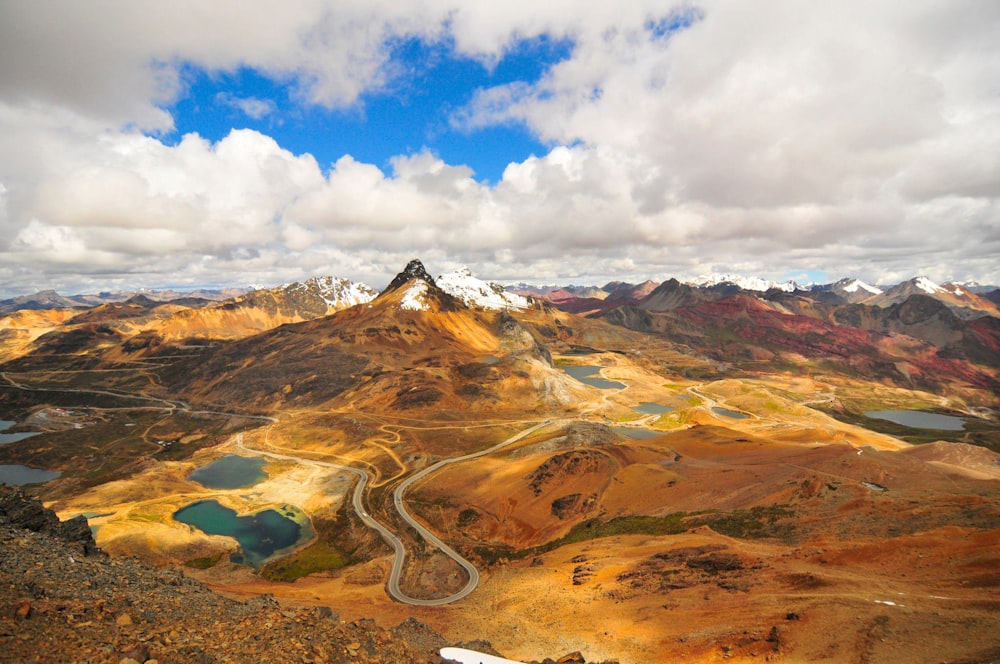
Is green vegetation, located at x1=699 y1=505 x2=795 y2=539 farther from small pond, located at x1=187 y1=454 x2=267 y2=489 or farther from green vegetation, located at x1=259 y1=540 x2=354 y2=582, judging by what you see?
small pond, located at x1=187 y1=454 x2=267 y2=489

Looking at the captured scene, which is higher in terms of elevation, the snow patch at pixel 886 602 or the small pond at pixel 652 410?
the snow patch at pixel 886 602

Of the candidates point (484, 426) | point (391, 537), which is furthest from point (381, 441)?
point (391, 537)

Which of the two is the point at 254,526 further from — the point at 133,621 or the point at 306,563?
the point at 133,621

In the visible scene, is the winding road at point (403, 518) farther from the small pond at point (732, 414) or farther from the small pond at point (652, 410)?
the small pond at point (732, 414)

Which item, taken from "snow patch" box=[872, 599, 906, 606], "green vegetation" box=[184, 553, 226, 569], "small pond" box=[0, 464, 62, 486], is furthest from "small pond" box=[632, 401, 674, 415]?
"small pond" box=[0, 464, 62, 486]

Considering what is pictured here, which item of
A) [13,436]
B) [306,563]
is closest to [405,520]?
[306,563]

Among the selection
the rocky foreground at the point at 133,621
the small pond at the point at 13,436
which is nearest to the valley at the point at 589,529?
the small pond at the point at 13,436
